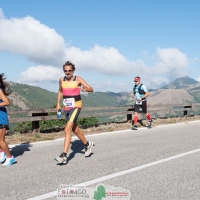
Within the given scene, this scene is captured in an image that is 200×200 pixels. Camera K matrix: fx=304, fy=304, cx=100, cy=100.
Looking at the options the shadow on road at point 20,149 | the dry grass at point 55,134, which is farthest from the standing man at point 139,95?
the shadow on road at point 20,149

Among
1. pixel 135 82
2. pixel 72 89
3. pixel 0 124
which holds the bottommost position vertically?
pixel 0 124

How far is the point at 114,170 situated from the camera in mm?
5629

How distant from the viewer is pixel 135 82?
12.5 meters

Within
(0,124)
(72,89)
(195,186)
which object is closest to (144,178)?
(195,186)

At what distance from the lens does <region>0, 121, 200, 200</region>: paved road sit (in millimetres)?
4465

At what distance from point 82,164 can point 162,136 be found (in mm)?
4748

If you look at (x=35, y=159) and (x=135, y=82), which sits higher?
(x=135, y=82)

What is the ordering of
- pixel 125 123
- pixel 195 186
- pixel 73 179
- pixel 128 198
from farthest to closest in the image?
pixel 125 123
pixel 73 179
pixel 195 186
pixel 128 198

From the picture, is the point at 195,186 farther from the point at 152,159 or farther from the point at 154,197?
the point at 152,159

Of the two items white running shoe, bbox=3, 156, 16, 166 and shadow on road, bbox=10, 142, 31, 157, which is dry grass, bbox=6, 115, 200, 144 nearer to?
shadow on road, bbox=10, 142, 31, 157

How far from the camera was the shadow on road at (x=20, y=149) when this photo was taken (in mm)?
7453

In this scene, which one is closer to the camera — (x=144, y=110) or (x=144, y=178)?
(x=144, y=178)

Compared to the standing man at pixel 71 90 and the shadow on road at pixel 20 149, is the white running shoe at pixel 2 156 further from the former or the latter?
the standing man at pixel 71 90

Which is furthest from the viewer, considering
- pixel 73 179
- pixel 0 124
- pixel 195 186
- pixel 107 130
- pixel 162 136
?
pixel 107 130
